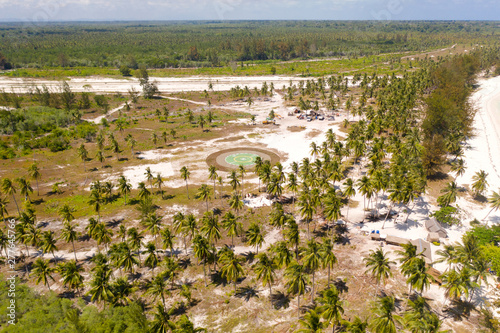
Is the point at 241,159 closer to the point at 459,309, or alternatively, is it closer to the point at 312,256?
the point at 312,256

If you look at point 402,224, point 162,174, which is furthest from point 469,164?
point 162,174

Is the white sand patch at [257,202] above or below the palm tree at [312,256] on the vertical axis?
below

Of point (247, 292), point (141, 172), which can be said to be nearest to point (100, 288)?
point (247, 292)

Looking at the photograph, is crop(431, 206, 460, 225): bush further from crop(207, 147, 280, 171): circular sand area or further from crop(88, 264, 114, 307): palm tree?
crop(88, 264, 114, 307): palm tree

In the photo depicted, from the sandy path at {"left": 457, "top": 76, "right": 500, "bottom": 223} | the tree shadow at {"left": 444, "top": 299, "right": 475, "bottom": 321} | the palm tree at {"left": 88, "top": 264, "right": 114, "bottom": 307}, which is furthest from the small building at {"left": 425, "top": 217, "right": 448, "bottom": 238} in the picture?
the palm tree at {"left": 88, "top": 264, "right": 114, "bottom": 307}

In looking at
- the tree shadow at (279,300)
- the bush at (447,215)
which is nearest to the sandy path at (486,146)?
the bush at (447,215)

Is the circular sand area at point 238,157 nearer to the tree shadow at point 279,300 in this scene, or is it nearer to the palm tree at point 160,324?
the tree shadow at point 279,300
